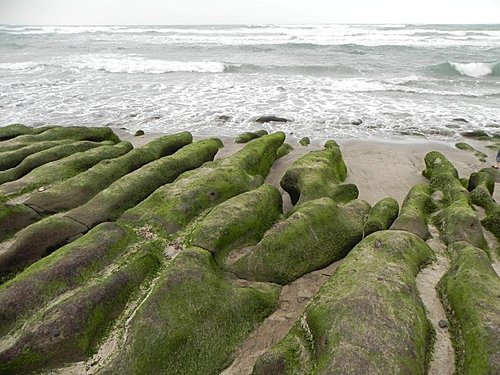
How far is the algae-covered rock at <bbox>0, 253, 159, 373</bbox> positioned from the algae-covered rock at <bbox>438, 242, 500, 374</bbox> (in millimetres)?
4844

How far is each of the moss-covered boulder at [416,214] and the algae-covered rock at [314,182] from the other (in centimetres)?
147

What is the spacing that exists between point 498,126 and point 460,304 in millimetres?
17326

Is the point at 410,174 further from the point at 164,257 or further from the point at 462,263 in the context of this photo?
the point at 164,257

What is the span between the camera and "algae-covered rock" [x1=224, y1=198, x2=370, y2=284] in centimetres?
733

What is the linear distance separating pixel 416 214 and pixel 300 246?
10.0 ft

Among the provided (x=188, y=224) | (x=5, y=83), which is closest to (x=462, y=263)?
(x=188, y=224)

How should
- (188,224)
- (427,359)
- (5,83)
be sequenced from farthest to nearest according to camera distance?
1. (5,83)
2. (188,224)
3. (427,359)

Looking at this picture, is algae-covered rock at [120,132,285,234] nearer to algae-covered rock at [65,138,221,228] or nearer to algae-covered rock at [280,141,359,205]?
algae-covered rock at [65,138,221,228]

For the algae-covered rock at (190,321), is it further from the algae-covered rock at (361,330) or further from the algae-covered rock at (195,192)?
the algae-covered rock at (195,192)

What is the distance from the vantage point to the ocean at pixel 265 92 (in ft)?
67.3

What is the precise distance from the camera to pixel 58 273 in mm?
6434

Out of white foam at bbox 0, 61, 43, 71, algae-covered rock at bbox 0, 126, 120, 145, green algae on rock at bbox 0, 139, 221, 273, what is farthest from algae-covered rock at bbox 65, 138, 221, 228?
white foam at bbox 0, 61, 43, 71

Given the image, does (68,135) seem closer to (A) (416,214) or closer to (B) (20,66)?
(A) (416,214)

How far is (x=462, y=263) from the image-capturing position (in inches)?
273
